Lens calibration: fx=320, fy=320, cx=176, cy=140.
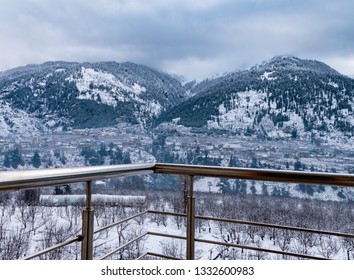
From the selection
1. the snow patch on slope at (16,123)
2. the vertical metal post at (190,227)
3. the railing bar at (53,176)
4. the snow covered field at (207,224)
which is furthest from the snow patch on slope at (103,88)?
the railing bar at (53,176)

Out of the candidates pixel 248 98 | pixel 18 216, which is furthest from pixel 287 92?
pixel 18 216

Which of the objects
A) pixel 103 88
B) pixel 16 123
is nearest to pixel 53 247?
pixel 16 123

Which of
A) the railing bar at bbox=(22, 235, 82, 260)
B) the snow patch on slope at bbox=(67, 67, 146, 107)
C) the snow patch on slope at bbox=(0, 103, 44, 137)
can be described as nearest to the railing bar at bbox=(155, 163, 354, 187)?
the railing bar at bbox=(22, 235, 82, 260)

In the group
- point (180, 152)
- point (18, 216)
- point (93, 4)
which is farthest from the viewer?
point (180, 152)

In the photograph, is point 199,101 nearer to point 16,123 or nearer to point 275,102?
point 275,102

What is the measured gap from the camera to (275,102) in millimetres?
13617

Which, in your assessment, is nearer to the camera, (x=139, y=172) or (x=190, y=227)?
(x=139, y=172)

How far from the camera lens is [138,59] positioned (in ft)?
55.6

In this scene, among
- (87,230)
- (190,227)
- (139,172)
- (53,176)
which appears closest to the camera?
(53,176)

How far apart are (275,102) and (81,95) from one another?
829 centimetres

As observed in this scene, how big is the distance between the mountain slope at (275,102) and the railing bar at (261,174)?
33.0ft

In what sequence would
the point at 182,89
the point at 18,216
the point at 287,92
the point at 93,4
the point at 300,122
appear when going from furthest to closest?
the point at 182,89 < the point at 287,92 < the point at 300,122 < the point at 93,4 < the point at 18,216

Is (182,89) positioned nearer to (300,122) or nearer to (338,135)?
(300,122)
